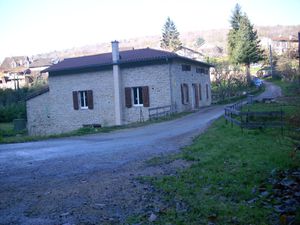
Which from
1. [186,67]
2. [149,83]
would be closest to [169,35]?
[186,67]

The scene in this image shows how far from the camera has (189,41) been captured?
11400 centimetres

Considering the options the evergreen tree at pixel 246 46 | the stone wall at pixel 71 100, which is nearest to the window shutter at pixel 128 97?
the stone wall at pixel 71 100

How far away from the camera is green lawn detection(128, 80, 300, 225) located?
4512 mm

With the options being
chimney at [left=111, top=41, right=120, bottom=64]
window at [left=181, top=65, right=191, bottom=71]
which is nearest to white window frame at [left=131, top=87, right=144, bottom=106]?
chimney at [left=111, top=41, right=120, bottom=64]

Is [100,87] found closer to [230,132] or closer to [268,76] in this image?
[230,132]

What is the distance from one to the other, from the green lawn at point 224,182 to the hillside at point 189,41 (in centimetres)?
8727

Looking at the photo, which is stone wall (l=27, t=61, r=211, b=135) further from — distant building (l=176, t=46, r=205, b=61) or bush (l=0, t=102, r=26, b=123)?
distant building (l=176, t=46, r=205, b=61)

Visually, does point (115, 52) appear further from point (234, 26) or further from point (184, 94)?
point (234, 26)

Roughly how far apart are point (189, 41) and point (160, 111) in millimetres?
93313

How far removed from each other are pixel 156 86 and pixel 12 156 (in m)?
14.7

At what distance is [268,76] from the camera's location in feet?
195

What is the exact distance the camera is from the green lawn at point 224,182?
451 cm

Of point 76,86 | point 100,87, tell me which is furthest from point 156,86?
point 76,86

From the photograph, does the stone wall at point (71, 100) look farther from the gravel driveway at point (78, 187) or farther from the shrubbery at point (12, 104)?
the gravel driveway at point (78, 187)
